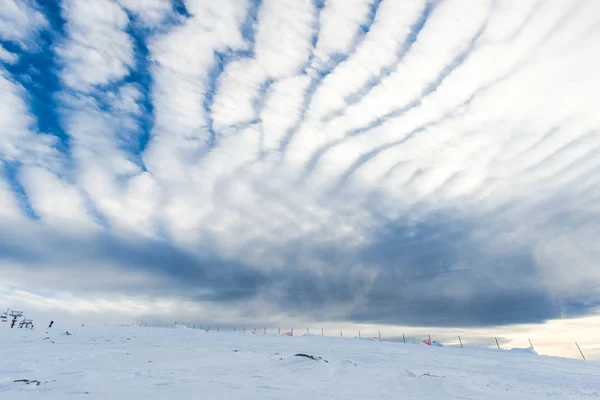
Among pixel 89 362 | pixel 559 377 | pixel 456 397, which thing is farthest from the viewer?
pixel 559 377

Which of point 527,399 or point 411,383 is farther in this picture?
point 411,383

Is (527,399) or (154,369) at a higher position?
(154,369)

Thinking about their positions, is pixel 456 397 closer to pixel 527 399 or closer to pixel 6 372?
pixel 527 399

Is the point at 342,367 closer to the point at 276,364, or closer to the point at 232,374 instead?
the point at 276,364

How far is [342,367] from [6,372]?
15.3 meters

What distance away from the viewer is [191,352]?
77.5 ft

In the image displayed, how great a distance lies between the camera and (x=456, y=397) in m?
13.3

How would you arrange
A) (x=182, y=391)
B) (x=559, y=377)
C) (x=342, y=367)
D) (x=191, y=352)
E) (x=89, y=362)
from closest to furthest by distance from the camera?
(x=182, y=391) → (x=89, y=362) → (x=342, y=367) → (x=559, y=377) → (x=191, y=352)

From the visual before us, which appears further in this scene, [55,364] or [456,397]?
[55,364]

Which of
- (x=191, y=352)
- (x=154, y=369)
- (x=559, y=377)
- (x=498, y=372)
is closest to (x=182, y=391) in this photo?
(x=154, y=369)

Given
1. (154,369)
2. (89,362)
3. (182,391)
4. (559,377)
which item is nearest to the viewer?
(182,391)

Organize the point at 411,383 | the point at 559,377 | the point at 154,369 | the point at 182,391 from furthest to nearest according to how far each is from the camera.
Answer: the point at 559,377, the point at 154,369, the point at 411,383, the point at 182,391

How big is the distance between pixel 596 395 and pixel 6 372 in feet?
85.3

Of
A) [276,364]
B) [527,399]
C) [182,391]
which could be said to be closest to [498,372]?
[527,399]
